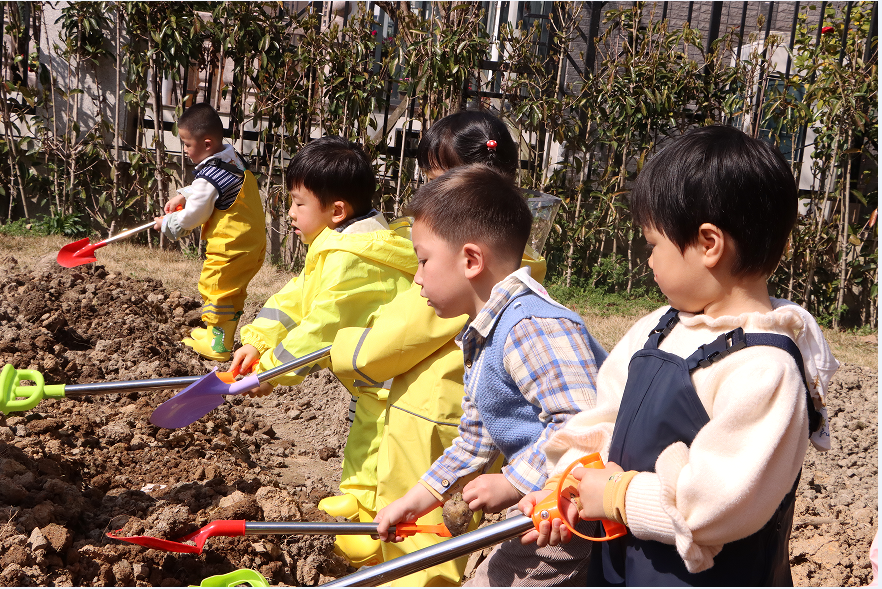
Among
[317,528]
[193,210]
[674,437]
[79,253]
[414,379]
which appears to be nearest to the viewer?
[674,437]

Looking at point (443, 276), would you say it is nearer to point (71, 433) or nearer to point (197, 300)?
point (71, 433)

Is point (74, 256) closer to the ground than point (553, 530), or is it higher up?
closer to the ground

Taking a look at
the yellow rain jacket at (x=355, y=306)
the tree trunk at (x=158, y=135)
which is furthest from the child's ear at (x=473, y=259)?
the tree trunk at (x=158, y=135)

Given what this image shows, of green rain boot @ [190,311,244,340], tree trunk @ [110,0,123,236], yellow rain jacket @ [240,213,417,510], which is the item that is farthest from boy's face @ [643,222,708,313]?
tree trunk @ [110,0,123,236]

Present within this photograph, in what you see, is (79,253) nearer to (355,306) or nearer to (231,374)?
(231,374)

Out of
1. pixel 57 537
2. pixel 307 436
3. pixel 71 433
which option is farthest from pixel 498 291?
pixel 307 436

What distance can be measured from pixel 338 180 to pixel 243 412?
1997 millimetres

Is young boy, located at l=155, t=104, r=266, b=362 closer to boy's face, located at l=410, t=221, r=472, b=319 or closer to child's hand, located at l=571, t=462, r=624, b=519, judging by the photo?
boy's face, located at l=410, t=221, r=472, b=319

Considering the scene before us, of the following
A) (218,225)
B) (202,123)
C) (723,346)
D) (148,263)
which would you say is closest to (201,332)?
(218,225)

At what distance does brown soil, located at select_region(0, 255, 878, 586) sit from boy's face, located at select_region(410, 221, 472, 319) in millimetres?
1180

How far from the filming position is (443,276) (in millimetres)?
1794

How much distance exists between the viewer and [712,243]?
1.26m

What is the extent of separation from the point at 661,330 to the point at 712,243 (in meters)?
0.18

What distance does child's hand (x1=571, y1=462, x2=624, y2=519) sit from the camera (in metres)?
1.27
